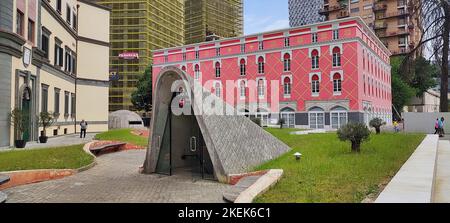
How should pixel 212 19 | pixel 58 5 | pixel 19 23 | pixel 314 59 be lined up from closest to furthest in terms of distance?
pixel 19 23 < pixel 58 5 < pixel 314 59 < pixel 212 19

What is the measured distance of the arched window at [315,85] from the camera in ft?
138

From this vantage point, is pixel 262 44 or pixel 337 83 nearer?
pixel 337 83

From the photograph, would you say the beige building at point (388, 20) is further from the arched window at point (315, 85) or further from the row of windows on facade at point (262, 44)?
the arched window at point (315, 85)

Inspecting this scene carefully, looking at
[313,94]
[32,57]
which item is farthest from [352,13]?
[32,57]

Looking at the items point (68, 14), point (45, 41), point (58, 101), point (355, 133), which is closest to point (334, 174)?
point (355, 133)

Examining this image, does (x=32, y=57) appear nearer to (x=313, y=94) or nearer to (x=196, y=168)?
(x=196, y=168)

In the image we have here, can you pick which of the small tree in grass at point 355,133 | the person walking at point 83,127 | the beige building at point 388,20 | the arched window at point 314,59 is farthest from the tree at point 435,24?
the beige building at point 388,20

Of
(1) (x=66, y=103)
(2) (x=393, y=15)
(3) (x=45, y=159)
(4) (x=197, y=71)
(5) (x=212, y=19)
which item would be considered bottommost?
(3) (x=45, y=159)

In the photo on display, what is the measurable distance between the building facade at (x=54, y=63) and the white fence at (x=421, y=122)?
106 feet

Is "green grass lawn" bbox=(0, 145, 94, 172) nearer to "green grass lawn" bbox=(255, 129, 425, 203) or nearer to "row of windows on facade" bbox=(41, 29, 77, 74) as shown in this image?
"green grass lawn" bbox=(255, 129, 425, 203)

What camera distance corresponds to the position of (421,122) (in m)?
33.3

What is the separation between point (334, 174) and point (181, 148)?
6.72m

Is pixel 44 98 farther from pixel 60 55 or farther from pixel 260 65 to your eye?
pixel 260 65
